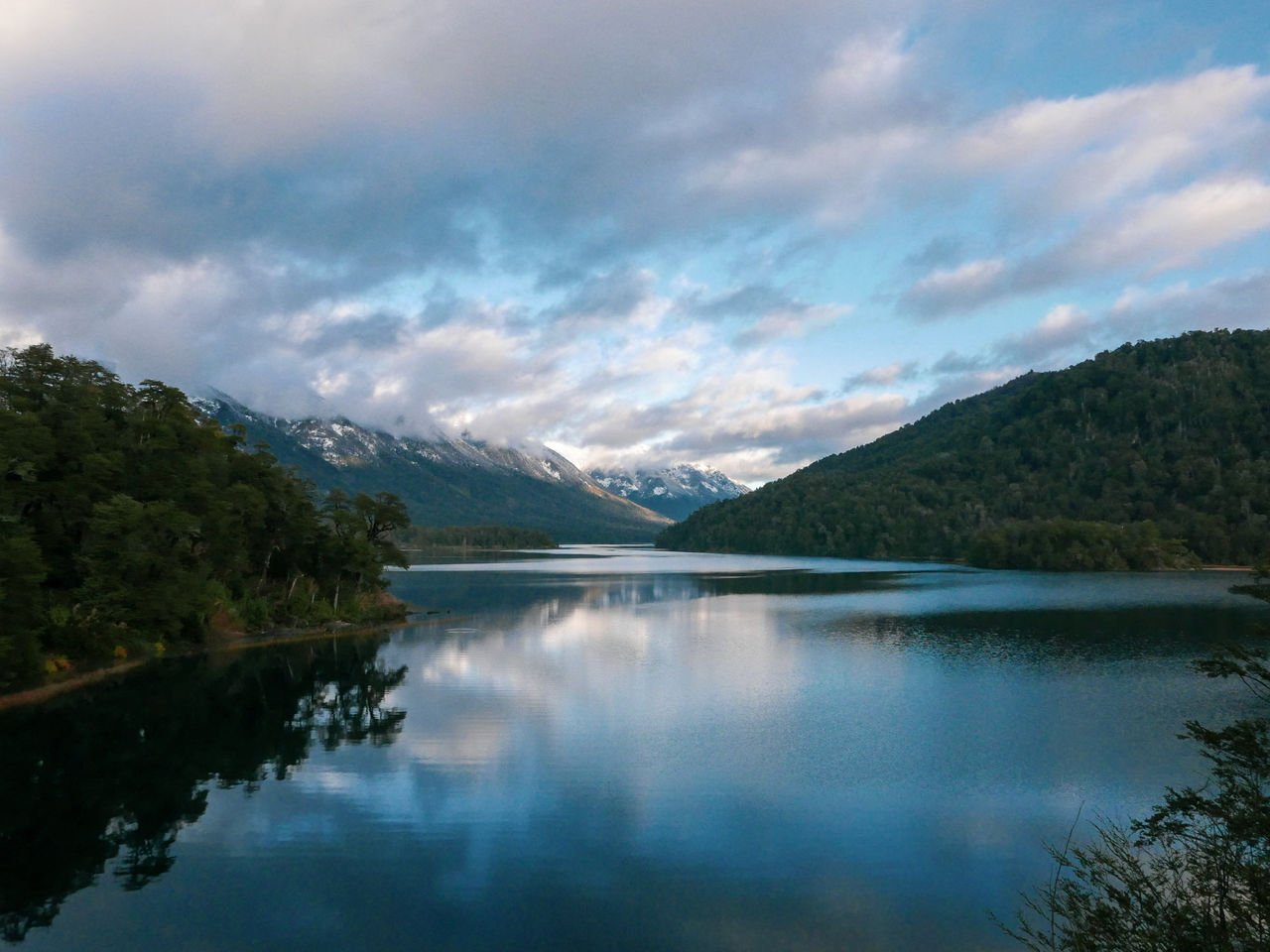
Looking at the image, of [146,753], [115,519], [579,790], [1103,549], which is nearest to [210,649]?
[115,519]

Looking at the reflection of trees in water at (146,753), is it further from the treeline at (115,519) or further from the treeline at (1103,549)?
the treeline at (1103,549)

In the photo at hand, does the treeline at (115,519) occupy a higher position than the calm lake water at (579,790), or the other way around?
the treeline at (115,519)

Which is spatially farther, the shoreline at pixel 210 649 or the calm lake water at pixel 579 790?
the shoreline at pixel 210 649

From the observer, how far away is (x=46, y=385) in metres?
53.2

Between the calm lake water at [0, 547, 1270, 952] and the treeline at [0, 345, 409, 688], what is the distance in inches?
184

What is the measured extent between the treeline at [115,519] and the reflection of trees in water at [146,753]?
429 centimetres

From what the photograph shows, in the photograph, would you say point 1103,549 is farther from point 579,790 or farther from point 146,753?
point 146,753

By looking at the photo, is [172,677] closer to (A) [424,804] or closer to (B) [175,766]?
(B) [175,766]

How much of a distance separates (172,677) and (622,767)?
3626 cm

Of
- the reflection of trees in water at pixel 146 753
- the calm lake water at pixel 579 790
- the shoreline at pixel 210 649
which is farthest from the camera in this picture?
the shoreline at pixel 210 649

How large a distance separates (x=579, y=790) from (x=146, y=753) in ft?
68.6

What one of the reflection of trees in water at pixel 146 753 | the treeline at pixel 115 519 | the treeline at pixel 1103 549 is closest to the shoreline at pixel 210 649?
the treeline at pixel 115 519

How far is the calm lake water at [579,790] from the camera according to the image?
21.2 m

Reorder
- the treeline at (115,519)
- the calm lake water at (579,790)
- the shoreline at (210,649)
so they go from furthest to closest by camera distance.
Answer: the shoreline at (210,649)
the treeline at (115,519)
the calm lake water at (579,790)
